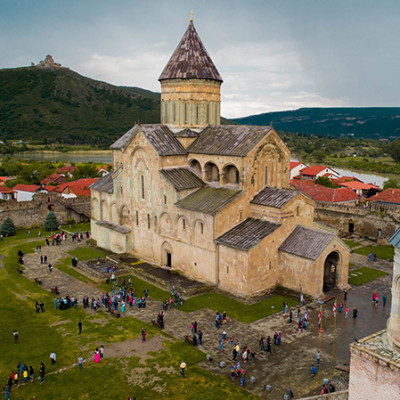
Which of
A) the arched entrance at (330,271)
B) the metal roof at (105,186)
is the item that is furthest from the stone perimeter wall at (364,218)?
the metal roof at (105,186)

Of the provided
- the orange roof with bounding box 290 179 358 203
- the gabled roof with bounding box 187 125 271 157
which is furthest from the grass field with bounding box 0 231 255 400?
the orange roof with bounding box 290 179 358 203

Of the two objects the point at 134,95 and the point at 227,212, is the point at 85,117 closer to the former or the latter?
the point at 134,95

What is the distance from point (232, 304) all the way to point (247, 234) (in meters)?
4.35

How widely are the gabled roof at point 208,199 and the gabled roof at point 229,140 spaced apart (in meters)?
2.55

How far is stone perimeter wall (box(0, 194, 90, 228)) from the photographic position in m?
42.9

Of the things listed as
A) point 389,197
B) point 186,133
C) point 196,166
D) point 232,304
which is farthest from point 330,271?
point 389,197

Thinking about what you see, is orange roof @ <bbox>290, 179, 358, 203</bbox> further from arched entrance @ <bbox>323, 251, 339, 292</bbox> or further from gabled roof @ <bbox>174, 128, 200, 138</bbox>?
gabled roof @ <bbox>174, 128, 200, 138</bbox>

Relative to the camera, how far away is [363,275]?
28.6 m

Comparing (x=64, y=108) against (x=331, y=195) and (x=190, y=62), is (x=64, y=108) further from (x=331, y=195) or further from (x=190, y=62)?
(x=190, y=62)

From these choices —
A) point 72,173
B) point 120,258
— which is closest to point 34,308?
point 120,258

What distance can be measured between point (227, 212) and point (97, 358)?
469 inches

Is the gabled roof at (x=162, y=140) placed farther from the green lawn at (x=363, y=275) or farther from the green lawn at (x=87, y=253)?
the green lawn at (x=363, y=275)

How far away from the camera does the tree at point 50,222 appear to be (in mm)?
41969

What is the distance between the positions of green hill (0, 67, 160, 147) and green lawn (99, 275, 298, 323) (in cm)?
11835
